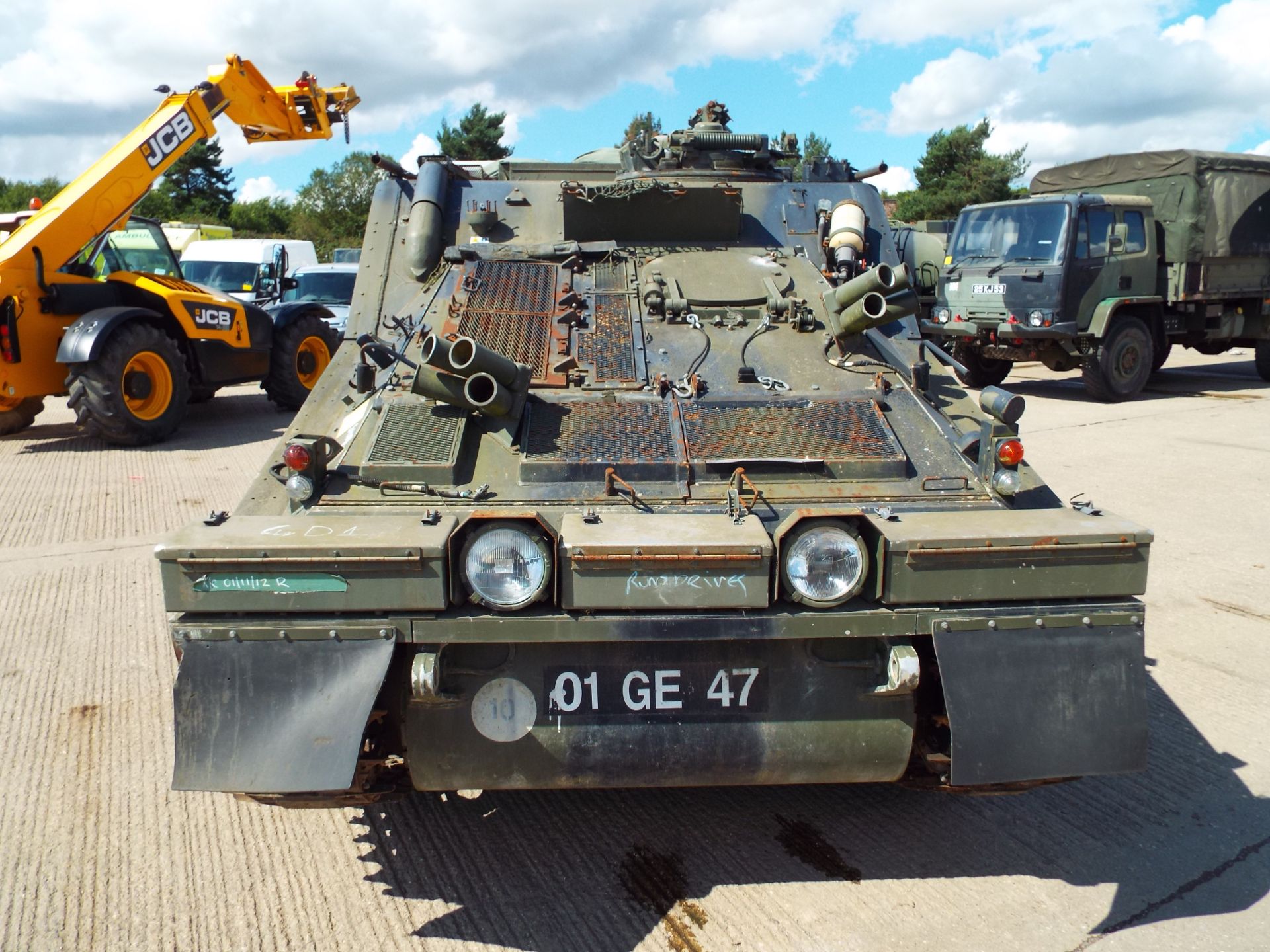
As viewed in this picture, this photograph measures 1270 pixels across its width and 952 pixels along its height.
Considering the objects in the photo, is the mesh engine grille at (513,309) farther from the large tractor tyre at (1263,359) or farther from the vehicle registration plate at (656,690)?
the large tractor tyre at (1263,359)

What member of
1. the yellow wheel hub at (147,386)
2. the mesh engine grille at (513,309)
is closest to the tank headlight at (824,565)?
the mesh engine grille at (513,309)

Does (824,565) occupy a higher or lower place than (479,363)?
lower

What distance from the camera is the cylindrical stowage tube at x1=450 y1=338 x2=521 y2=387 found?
3.23m

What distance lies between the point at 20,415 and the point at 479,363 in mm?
9819

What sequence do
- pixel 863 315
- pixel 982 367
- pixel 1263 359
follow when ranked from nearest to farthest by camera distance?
pixel 863 315
pixel 982 367
pixel 1263 359

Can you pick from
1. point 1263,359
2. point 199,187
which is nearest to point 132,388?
point 1263,359

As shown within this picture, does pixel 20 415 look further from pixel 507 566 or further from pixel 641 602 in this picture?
pixel 641 602

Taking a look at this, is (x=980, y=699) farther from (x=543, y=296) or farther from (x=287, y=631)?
(x=543, y=296)

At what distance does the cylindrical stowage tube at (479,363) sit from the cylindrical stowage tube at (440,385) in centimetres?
10

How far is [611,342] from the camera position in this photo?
13.5 feet

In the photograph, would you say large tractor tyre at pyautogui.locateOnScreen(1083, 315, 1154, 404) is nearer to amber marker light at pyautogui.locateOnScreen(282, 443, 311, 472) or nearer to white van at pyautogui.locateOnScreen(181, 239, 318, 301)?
white van at pyautogui.locateOnScreen(181, 239, 318, 301)

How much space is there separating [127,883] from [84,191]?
→ 9018mm

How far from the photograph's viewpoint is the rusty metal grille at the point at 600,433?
336 cm

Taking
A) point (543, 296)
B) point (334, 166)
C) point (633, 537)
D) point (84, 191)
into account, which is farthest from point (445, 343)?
point (334, 166)
